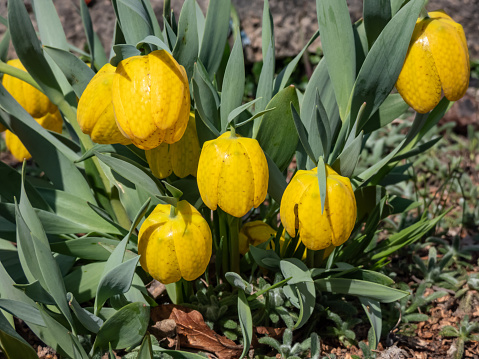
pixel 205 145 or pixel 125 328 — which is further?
pixel 125 328

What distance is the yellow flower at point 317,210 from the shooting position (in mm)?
996

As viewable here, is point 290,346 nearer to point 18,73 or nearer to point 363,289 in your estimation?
point 363,289

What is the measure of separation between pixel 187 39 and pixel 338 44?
32 centimetres

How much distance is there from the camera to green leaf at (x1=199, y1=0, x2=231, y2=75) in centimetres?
122

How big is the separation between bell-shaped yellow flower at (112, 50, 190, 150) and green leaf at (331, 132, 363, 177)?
35cm

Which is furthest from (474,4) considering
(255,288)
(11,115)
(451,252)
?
(11,115)

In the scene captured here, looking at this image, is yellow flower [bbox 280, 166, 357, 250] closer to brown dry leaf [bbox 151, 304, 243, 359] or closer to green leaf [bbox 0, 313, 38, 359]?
brown dry leaf [bbox 151, 304, 243, 359]

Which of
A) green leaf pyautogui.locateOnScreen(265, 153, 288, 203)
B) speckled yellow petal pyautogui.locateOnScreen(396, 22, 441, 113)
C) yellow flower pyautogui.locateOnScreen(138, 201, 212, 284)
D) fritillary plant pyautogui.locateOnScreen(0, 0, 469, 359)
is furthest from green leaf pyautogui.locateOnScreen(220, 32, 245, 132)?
speckled yellow petal pyautogui.locateOnScreen(396, 22, 441, 113)

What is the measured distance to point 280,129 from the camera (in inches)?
46.4

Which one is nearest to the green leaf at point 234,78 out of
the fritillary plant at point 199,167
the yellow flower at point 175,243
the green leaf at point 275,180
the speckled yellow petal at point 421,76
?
the fritillary plant at point 199,167

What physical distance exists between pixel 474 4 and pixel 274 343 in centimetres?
233

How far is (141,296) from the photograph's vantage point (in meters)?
1.25

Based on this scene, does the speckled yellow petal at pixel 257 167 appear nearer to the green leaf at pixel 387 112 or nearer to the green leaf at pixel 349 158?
the green leaf at pixel 349 158

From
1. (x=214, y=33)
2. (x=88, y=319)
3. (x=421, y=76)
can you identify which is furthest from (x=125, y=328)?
(x=421, y=76)
